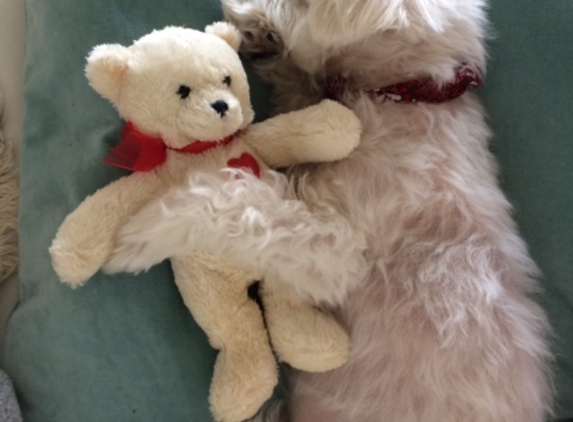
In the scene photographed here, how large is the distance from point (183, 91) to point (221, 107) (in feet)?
0.23

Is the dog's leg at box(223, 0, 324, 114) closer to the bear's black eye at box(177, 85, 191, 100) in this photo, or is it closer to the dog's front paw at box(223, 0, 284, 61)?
the dog's front paw at box(223, 0, 284, 61)

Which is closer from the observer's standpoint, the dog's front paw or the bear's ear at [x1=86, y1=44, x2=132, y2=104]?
the bear's ear at [x1=86, y1=44, x2=132, y2=104]

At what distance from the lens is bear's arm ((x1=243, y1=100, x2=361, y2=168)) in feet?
3.63

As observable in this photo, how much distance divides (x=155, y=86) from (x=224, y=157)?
18cm

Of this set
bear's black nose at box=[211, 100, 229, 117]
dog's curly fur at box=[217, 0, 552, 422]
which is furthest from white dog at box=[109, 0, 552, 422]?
bear's black nose at box=[211, 100, 229, 117]

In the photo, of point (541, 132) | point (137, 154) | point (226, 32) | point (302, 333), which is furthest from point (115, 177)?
point (541, 132)

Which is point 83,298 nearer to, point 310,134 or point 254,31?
point 310,134

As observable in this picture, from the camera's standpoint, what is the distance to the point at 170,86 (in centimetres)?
101

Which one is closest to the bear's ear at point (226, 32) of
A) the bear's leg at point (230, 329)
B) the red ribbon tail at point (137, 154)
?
the red ribbon tail at point (137, 154)

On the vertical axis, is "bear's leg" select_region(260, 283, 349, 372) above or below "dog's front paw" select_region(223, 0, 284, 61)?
below

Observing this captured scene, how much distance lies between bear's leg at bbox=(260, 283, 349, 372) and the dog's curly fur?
0.14 feet

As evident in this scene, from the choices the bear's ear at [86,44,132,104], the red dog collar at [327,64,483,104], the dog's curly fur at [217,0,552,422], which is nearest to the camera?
the bear's ear at [86,44,132,104]

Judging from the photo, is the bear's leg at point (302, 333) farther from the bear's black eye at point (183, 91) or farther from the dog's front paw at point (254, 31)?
the dog's front paw at point (254, 31)

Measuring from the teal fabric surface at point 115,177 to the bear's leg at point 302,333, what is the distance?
156 mm
